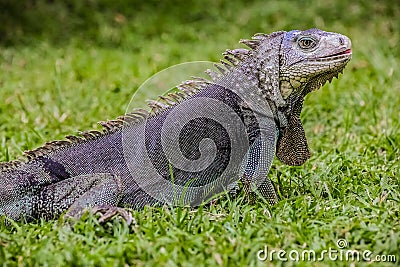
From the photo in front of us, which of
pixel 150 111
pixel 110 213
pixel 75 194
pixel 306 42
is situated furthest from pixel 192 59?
pixel 110 213

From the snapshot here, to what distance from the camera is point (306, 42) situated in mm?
5113

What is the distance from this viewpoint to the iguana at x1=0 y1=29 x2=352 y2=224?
5039 mm

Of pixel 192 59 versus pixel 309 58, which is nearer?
pixel 309 58

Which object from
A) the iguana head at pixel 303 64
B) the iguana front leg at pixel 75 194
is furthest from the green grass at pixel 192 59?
the iguana head at pixel 303 64

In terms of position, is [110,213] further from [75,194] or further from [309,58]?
[309,58]

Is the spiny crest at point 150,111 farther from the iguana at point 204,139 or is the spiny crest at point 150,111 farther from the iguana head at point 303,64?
the iguana head at point 303,64

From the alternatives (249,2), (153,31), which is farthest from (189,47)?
(249,2)

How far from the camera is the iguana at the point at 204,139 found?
5.04 m

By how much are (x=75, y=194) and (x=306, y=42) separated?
2.09 m

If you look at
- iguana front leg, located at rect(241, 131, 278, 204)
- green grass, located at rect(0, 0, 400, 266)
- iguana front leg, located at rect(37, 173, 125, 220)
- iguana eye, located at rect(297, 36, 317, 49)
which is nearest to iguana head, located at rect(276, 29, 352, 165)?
iguana eye, located at rect(297, 36, 317, 49)

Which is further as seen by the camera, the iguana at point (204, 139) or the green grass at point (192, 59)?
the iguana at point (204, 139)

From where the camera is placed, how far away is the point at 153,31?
11.7 meters

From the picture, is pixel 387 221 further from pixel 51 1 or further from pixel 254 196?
pixel 51 1

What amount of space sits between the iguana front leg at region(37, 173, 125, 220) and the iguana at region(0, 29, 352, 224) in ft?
0.05
